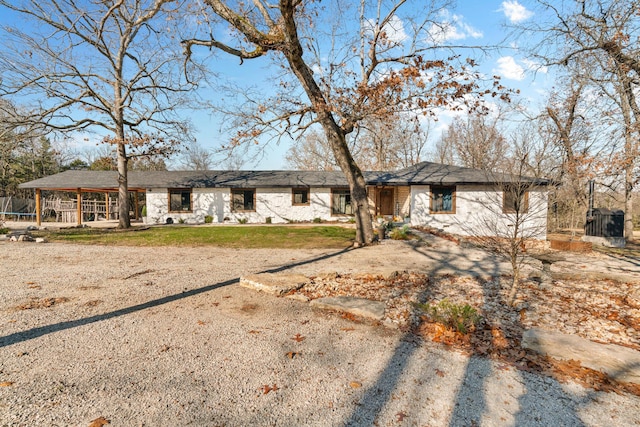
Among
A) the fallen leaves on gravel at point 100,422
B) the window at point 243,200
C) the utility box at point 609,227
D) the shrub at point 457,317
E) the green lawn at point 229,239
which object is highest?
the window at point 243,200

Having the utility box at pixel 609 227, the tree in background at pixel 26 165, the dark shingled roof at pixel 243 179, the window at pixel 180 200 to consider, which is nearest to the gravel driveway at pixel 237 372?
the utility box at pixel 609 227

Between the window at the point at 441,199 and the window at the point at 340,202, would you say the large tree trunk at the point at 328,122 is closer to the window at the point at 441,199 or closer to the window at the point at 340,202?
the window at the point at 441,199

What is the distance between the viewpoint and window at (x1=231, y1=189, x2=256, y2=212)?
20.4 meters

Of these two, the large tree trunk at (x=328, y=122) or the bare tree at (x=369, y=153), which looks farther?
the bare tree at (x=369, y=153)

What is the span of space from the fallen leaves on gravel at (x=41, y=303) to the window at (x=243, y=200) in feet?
52.1

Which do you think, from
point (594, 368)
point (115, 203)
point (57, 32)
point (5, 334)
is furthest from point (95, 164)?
point (594, 368)

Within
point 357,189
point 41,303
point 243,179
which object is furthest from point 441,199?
point 41,303

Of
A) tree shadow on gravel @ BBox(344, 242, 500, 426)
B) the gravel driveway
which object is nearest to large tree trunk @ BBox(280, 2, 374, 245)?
tree shadow on gravel @ BBox(344, 242, 500, 426)

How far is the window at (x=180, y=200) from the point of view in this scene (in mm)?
20172

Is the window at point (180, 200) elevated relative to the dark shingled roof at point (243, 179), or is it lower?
lower

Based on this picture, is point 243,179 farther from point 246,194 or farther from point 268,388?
point 268,388

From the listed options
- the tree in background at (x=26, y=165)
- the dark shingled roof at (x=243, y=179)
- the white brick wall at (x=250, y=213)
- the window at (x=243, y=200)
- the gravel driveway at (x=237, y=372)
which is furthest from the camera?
the tree in background at (x=26, y=165)

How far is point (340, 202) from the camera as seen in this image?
20.5 metres

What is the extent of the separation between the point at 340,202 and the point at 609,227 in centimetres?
1335
